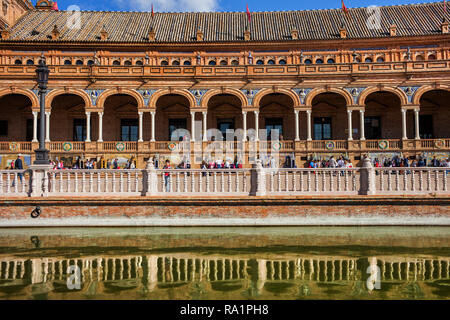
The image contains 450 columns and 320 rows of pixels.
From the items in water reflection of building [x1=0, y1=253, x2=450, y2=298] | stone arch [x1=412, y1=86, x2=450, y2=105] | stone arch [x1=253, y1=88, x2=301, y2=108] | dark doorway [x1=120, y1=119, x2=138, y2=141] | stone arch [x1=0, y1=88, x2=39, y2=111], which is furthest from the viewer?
dark doorway [x1=120, y1=119, x2=138, y2=141]

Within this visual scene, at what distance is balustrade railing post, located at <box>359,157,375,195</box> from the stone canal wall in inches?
17.3

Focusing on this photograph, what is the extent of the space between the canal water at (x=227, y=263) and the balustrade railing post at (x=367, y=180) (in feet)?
4.31

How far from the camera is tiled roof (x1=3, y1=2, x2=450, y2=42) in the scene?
3309 cm

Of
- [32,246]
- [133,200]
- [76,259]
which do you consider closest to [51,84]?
[133,200]

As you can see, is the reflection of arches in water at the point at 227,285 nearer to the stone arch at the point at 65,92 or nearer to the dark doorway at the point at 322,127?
the stone arch at the point at 65,92

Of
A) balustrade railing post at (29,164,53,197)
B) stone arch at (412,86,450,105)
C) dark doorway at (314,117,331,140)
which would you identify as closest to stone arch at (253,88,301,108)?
dark doorway at (314,117,331,140)

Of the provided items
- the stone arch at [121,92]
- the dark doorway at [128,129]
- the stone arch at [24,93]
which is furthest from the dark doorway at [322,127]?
the stone arch at [24,93]

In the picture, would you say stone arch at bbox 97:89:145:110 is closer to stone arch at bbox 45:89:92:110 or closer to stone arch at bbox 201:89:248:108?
stone arch at bbox 45:89:92:110

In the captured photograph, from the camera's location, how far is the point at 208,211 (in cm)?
1335

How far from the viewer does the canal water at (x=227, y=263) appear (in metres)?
6.90

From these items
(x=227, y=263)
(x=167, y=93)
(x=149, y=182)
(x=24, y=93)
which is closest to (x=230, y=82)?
(x=167, y=93)
